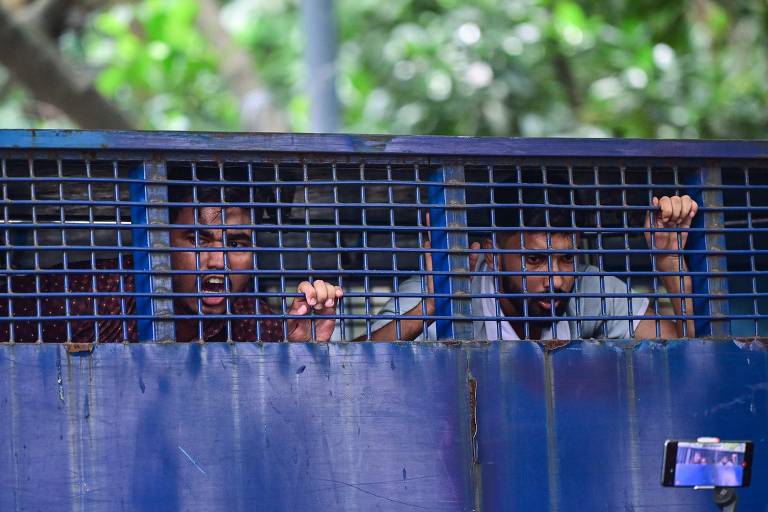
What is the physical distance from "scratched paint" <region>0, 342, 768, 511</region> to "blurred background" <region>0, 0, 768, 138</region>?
4389mm

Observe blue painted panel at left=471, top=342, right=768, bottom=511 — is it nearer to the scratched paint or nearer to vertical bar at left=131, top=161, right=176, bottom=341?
the scratched paint

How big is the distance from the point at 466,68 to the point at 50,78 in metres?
2.86

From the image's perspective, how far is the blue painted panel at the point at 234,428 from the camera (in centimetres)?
256

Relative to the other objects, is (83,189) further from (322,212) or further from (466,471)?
(466,471)

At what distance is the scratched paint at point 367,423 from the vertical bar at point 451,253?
8 cm

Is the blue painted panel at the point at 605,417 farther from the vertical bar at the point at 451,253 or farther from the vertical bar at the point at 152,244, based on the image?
the vertical bar at the point at 152,244

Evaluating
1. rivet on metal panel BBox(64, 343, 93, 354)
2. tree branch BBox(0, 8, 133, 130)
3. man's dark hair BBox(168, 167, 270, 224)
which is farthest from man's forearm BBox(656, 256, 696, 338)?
tree branch BBox(0, 8, 133, 130)

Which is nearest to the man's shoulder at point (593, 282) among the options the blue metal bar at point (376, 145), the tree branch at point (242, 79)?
the blue metal bar at point (376, 145)

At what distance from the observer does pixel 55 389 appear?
2.58 meters

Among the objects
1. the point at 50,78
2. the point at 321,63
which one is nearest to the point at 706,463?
the point at 321,63

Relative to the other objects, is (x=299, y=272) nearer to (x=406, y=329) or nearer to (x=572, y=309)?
(x=406, y=329)

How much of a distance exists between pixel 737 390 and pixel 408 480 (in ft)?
3.09

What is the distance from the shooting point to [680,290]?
3.12m

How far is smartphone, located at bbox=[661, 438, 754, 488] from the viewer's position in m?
2.58
